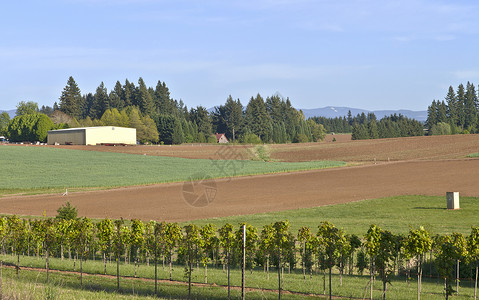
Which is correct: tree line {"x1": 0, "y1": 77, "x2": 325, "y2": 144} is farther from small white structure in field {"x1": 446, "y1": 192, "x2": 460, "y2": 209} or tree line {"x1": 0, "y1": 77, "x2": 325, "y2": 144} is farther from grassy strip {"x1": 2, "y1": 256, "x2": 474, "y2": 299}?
grassy strip {"x1": 2, "y1": 256, "x2": 474, "y2": 299}

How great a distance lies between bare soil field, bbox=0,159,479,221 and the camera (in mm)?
45844

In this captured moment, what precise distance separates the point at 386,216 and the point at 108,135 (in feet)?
331

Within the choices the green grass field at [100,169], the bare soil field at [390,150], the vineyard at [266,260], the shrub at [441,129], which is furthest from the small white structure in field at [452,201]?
the shrub at [441,129]

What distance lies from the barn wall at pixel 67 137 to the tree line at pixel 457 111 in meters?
116

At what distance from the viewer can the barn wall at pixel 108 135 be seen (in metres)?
127

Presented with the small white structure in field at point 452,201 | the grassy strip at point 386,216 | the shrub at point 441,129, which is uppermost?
the shrub at point 441,129

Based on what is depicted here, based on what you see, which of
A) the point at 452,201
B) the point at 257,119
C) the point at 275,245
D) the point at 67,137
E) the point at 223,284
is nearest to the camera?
the point at 223,284

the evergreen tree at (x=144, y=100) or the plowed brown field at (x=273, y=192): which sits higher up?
the evergreen tree at (x=144, y=100)

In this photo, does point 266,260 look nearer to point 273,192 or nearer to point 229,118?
point 273,192

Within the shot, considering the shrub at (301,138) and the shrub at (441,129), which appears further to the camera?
the shrub at (301,138)

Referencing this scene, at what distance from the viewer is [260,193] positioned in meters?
56.1

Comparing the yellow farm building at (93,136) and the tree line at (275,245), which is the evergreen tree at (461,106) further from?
the tree line at (275,245)

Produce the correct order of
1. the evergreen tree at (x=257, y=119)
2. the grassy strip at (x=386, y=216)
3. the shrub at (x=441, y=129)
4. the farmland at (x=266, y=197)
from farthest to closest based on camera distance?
the evergreen tree at (x=257, y=119) < the shrub at (x=441, y=129) < the grassy strip at (x=386, y=216) < the farmland at (x=266, y=197)

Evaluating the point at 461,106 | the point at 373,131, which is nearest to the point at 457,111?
the point at 461,106
